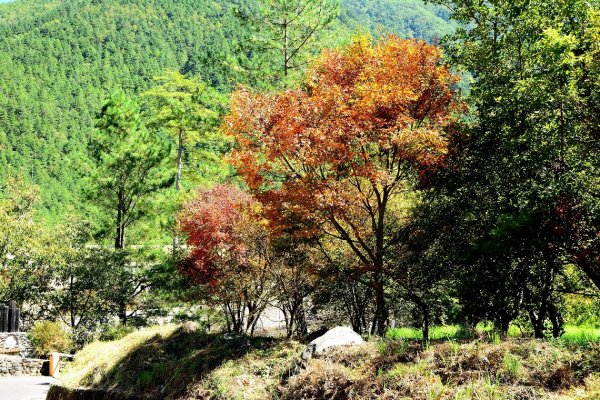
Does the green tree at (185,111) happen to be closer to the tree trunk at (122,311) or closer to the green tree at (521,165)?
the tree trunk at (122,311)

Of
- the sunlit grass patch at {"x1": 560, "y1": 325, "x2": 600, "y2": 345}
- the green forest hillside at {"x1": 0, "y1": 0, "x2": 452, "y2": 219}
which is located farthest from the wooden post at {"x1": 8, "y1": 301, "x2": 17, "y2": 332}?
the green forest hillside at {"x1": 0, "y1": 0, "x2": 452, "y2": 219}

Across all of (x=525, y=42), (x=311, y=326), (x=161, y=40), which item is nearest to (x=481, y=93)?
(x=525, y=42)

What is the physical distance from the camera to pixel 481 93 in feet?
33.1

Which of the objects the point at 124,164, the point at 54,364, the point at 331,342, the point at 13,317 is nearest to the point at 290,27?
the point at 124,164

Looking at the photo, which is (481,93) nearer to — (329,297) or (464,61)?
(464,61)

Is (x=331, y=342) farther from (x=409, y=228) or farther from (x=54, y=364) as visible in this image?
(x=54, y=364)

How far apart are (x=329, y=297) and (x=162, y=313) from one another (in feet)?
30.3

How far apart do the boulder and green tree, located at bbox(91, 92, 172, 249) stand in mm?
17078

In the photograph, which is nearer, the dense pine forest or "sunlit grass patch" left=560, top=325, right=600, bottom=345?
"sunlit grass patch" left=560, top=325, right=600, bottom=345

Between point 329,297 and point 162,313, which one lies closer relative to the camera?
point 329,297

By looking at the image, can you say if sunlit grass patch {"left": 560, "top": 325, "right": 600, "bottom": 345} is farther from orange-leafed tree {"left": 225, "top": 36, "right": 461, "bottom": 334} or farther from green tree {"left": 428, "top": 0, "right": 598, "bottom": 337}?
orange-leafed tree {"left": 225, "top": 36, "right": 461, "bottom": 334}

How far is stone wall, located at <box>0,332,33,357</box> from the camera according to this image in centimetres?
2252

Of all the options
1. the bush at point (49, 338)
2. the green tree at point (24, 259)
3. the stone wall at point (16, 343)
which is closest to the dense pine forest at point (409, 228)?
the bush at point (49, 338)

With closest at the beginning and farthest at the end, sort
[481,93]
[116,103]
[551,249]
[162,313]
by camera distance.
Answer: [551,249] → [481,93] → [162,313] → [116,103]
